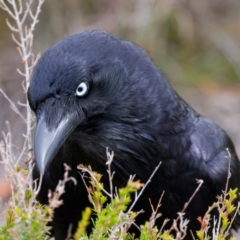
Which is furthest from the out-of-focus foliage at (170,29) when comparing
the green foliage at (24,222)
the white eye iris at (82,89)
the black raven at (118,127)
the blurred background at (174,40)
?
the green foliage at (24,222)

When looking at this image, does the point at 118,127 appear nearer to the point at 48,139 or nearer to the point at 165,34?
the point at 48,139

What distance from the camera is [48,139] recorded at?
2711 mm

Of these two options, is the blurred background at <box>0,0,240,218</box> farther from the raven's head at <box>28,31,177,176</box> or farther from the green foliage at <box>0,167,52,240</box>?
the green foliage at <box>0,167,52,240</box>

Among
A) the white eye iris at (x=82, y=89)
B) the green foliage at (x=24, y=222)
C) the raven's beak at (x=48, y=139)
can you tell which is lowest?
the green foliage at (x=24, y=222)

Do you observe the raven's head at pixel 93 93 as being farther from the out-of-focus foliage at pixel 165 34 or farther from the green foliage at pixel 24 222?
the out-of-focus foliage at pixel 165 34

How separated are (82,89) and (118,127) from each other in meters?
0.31

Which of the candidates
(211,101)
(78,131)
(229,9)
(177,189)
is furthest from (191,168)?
(229,9)

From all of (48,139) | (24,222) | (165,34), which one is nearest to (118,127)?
(48,139)

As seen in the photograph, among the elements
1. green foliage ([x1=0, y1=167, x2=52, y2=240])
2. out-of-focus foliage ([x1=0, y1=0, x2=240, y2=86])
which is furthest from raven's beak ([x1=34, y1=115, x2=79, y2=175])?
out-of-focus foliage ([x1=0, y1=0, x2=240, y2=86])

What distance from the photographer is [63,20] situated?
262 inches

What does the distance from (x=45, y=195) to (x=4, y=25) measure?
10.5 ft

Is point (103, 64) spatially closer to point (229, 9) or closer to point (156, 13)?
point (156, 13)

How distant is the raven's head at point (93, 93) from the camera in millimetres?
2779

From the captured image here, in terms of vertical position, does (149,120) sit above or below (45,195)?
above
